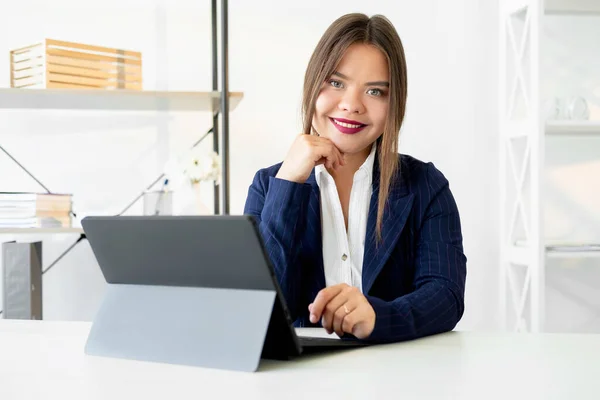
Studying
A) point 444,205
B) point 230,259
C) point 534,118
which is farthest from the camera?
point 534,118

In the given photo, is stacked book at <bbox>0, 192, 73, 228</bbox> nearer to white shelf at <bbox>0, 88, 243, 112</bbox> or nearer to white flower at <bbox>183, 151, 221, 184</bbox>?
white shelf at <bbox>0, 88, 243, 112</bbox>

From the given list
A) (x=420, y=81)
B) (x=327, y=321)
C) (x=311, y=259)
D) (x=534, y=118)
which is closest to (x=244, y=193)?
(x=420, y=81)

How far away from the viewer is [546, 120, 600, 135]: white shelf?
8.76 ft

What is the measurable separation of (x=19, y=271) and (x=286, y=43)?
1296 mm

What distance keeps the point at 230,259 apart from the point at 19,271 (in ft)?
6.57

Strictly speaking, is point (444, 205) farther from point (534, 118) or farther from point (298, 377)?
point (534, 118)

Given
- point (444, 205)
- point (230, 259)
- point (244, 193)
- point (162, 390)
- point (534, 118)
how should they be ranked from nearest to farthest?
point (162, 390) < point (230, 259) < point (444, 205) < point (534, 118) < point (244, 193)

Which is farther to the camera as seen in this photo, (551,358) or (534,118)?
(534,118)

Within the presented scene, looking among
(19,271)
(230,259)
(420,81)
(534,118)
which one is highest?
(420,81)

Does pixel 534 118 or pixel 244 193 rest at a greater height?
pixel 534 118

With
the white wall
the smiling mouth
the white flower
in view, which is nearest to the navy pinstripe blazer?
the smiling mouth

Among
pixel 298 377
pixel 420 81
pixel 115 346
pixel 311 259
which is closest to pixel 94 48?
pixel 420 81

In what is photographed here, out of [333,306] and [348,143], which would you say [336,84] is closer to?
[348,143]

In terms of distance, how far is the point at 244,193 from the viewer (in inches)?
119
